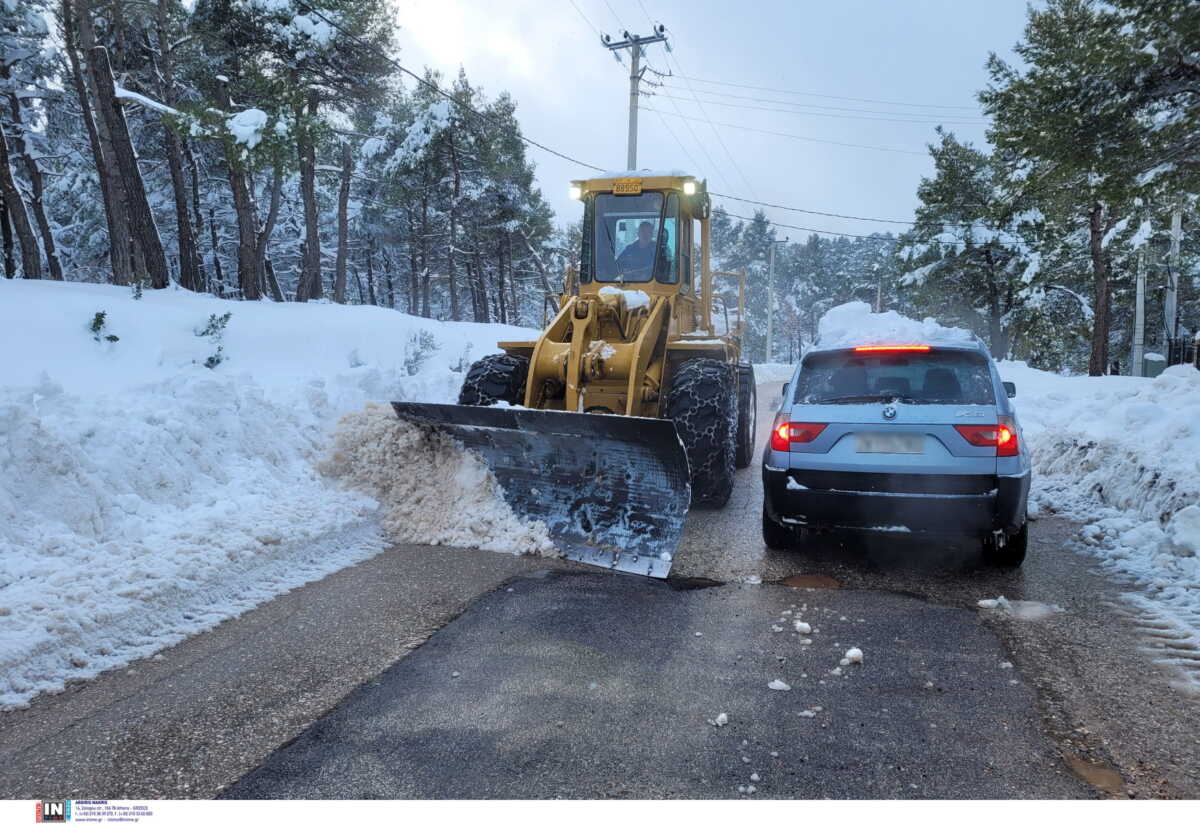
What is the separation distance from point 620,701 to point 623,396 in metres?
4.05

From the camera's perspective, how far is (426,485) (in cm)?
626

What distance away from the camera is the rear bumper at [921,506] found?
4727 mm

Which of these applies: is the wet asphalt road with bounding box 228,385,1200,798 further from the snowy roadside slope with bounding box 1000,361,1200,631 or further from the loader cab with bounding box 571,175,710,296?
the loader cab with bounding box 571,175,710,296

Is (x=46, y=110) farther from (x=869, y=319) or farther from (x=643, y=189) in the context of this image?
(x=869, y=319)

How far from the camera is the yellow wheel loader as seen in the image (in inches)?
210

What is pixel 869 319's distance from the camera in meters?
10.2

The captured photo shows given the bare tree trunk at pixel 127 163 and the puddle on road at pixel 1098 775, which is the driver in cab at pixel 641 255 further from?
the bare tree trunk at pixel 127 163

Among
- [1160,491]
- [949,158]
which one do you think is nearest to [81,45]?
[1160,491]

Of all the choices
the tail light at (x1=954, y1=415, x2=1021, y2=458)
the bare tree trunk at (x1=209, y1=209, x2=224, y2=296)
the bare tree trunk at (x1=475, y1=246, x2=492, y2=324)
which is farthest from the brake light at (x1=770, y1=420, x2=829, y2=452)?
the bare tree trunk at (x1=209, y1=209, x2=224, y2=296)

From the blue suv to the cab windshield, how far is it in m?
3.06

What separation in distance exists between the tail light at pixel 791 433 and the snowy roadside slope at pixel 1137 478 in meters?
2.33

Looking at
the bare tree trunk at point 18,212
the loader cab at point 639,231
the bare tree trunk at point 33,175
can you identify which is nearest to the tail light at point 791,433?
the loader cab at point 639,231

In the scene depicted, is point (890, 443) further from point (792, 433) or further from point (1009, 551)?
point (1009, 551)
